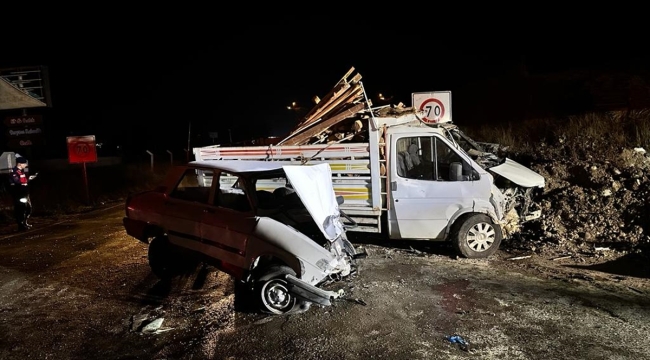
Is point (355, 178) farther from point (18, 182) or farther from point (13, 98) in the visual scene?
point (13, 98)

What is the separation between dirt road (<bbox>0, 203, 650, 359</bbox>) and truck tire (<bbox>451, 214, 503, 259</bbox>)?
189 mm

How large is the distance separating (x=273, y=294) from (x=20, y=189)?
8161 mm

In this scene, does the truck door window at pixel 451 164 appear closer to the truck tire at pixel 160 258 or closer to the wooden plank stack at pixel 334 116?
the wooden plank stack at pixel 334 116

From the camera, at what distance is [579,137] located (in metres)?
10.6

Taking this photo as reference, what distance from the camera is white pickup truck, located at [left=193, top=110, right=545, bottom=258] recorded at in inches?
273

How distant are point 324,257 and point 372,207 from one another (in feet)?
7.74

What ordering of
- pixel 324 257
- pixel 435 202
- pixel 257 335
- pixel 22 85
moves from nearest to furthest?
1. pixel 257 335
2. pixel 324 257
3. pixel 435 202
4. pixel 22 85

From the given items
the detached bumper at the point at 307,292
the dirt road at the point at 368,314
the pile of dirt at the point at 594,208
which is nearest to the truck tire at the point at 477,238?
the dirt road at the point at 368,314

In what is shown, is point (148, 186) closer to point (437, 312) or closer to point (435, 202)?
point (435, 202)

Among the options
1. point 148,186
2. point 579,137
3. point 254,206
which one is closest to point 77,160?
point 148,186

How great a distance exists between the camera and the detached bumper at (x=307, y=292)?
15.8ft

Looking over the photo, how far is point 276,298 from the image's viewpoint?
202 inches

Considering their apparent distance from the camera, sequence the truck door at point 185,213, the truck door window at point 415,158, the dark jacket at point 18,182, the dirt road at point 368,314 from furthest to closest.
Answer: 1. the dark jacket at point 18,182
2. the truck door window at point 415,158
3. the truck door at point 185,213
4. the dirt road at point 368,314

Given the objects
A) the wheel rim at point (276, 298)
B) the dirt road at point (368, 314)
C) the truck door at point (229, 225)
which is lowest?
the dirt road at point (368, 314)
